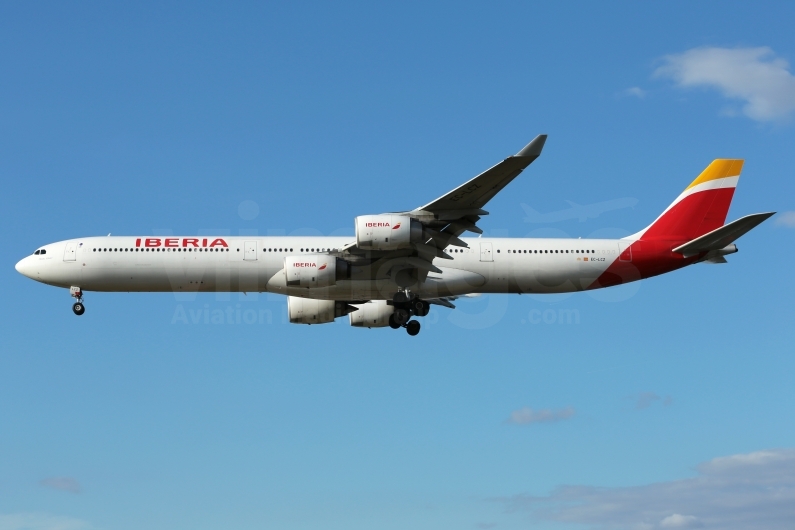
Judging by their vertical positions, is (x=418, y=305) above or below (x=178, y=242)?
below

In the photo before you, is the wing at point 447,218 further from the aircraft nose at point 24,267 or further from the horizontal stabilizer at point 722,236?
the aircraft nose at point 24,267

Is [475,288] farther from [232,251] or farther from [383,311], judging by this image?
[232,251]

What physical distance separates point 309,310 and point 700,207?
20.1 metres

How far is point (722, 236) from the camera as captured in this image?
44844mm

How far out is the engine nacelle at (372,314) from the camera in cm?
5000

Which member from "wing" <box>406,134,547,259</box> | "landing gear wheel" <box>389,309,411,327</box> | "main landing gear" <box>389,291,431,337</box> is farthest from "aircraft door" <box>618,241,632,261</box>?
"landing gear wheel" <box>389,309,411,327</box>

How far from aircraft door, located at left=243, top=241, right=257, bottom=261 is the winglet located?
556 inches

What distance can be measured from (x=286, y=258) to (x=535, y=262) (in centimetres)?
1173

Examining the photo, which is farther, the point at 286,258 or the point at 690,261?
the point at 690,261

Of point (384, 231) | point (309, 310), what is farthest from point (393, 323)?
point (384, 231)

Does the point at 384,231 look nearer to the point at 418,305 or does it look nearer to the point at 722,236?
the point at 418,305

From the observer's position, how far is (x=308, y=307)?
4909 centimetres

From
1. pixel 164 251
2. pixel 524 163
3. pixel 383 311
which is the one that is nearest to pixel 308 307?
pixel 383 311

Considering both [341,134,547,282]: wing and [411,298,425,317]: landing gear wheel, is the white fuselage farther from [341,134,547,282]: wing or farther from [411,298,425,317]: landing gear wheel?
[341,134,547,282]: wing
